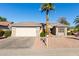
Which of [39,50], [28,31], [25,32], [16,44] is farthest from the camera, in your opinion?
[28,31]

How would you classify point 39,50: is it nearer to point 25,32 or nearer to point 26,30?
point 25,32

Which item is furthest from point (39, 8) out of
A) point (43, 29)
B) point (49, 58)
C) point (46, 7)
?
point (49, 58)

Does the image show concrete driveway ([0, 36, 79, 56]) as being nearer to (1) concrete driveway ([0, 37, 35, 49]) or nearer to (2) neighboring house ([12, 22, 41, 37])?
(1) concrete driveway ([0, 37, 35, 49])

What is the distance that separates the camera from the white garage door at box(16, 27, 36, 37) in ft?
104

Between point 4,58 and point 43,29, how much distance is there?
2880 cm

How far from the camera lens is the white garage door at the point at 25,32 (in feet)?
104

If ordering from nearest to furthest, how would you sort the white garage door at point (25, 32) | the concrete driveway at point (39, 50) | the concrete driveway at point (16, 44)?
the concrete driveway at point (39, 50) < the concrete driveway at point (16, 44) < the white garage door at point (25, 32)

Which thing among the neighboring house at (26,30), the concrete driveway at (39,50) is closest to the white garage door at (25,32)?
the neighboring house at (26,30)

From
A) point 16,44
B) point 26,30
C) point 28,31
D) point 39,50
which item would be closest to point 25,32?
point 26,30

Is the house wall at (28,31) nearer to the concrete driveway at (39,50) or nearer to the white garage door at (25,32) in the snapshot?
the white garage door at (25,32)

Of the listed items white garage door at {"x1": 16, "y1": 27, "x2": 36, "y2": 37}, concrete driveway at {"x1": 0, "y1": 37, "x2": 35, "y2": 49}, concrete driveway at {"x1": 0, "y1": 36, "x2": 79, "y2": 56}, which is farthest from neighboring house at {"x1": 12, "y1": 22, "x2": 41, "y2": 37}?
concrete driveway at {"x1": 0, "y1": 36, "x2": 79, "y2": 56}

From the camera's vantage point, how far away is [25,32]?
31906 millimetres

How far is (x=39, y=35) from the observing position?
104 feet

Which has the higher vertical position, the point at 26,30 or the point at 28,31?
the point at 26,30
